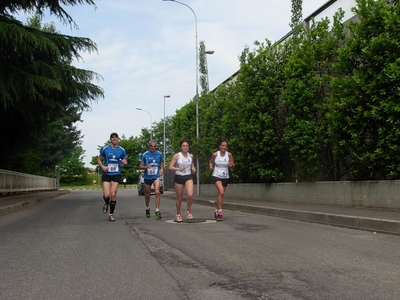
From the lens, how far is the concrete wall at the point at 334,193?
10.5 m

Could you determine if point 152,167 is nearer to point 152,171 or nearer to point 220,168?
point 152,171

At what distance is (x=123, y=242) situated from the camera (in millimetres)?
6961

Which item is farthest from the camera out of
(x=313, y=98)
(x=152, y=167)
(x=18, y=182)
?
(x=18, y=182)

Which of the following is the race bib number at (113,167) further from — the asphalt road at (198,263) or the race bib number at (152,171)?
the asphalt road at (198,263)

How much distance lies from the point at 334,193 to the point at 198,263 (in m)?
8.29

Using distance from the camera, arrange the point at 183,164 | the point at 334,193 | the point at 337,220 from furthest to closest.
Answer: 1. the point at 334,193
2. the point at 183,164
3. the point at 337,220

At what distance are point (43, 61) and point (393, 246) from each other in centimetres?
1426

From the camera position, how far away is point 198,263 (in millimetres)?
5344

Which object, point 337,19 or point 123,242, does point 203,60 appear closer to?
point 337,19

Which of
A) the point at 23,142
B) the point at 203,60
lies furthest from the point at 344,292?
the point at 203,60

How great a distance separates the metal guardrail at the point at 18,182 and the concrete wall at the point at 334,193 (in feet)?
34.8

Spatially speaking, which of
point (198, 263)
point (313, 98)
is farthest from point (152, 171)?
point (313, 98)

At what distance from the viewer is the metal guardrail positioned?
19.5m

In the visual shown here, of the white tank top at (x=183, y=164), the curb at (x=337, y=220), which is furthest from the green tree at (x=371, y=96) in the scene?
the white tank top at (x=183, y=164)
